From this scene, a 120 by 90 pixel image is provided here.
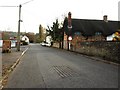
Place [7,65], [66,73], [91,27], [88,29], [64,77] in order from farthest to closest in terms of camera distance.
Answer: [91,27]
[88,29]
[7,65]
[66,73]
[64,77]

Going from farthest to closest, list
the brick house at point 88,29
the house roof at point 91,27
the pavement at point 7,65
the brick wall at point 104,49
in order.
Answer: the house roof at point 91,27, the brick house at point 88,29, the brick wall at point 104,49, the pavement at point 7,65

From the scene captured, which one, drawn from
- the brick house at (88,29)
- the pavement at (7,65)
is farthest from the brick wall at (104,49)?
the brick house at (88,29)

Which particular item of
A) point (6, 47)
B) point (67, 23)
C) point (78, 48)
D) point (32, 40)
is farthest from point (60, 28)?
point (32, 40)

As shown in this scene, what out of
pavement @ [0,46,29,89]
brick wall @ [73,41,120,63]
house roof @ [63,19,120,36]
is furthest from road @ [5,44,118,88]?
house roof @ [63,19,120,36]

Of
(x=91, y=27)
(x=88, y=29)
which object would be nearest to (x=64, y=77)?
(x=88, y=29)

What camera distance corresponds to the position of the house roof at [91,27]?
56562mm

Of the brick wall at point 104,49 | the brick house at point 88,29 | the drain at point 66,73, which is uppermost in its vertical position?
the brick house at point 88,29

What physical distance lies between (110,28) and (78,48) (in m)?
26.9

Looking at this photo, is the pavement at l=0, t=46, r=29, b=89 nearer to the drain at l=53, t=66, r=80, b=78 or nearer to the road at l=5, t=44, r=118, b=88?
the road at l=5, t=44, r=118, b=88

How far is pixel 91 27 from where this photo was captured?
59.6 m

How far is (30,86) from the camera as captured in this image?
8.57 m

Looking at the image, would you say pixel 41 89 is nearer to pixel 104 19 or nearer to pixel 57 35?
pixel 57 35

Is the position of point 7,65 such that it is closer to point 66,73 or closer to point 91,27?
point 66,73

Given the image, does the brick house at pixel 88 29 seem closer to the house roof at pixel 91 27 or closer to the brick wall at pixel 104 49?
the house roof at pixel 91 27
